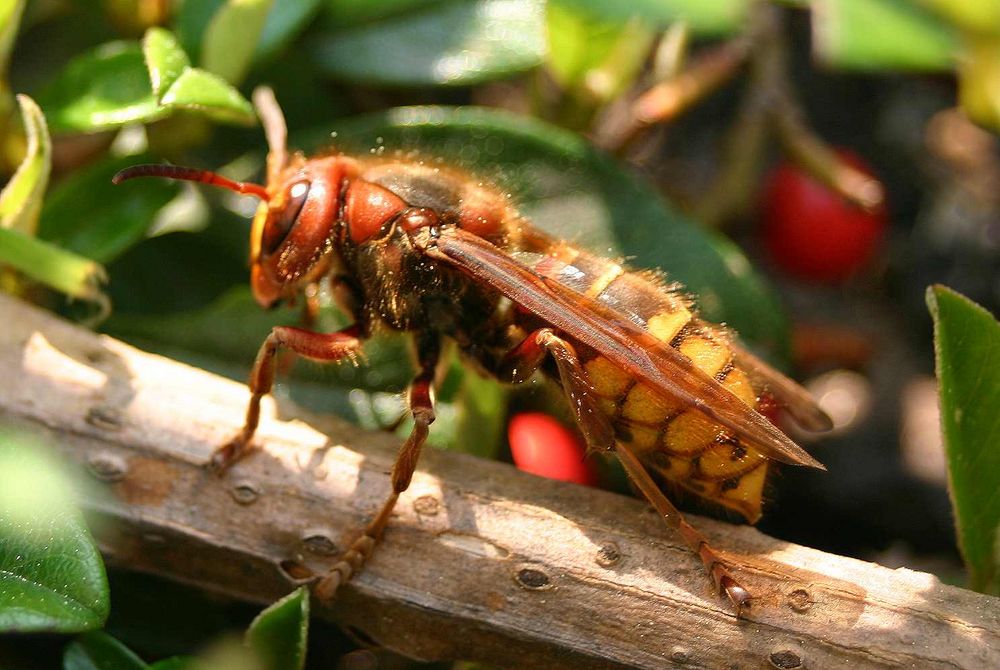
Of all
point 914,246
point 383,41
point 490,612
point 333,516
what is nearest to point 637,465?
point 490,612

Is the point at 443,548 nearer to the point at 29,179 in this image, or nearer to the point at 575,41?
the point at 29,179

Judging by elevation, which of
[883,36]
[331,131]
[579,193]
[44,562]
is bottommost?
[44,562]

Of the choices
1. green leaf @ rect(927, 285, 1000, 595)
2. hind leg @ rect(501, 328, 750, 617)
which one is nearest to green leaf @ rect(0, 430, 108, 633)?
hind leg @ rect(501, 328, 750, 617)

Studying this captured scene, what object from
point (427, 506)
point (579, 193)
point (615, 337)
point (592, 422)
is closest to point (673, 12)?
point (579, 193)

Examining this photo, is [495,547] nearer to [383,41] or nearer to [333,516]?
[333,516]

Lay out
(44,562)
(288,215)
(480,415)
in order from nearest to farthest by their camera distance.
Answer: (44,562)
(288,215)
(480,415)

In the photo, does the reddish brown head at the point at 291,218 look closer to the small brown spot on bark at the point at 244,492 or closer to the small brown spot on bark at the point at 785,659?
the small brown spot on bark at the point at 244,492

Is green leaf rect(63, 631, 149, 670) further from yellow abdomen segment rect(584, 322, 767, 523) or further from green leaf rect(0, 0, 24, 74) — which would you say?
green leaf rect(0, 0, 24, 74)
